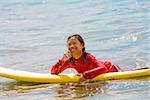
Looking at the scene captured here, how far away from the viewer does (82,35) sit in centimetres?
1182

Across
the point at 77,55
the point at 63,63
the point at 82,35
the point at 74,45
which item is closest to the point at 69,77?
the point at 63,63

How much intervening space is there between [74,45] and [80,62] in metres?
0.35

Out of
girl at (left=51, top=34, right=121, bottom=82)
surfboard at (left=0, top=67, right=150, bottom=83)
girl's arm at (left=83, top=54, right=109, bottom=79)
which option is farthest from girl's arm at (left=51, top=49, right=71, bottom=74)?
girl's arm at (left=83, top=54, right=109, bottom=79)

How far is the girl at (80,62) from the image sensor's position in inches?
263

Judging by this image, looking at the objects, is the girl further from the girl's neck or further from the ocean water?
the ocean water

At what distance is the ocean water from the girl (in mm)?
198

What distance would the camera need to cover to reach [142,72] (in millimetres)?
6805

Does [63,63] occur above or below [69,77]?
above

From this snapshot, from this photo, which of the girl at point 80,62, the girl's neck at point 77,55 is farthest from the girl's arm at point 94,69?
the girl's neck at point 77,55

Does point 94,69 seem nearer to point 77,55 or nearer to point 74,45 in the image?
point 77,55

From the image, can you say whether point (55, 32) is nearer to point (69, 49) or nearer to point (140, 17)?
point (140, 17)

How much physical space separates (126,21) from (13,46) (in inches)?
153

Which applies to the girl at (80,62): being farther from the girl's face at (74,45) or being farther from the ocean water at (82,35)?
the ocean water at (82,35)

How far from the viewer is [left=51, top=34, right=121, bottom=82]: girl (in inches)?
263
